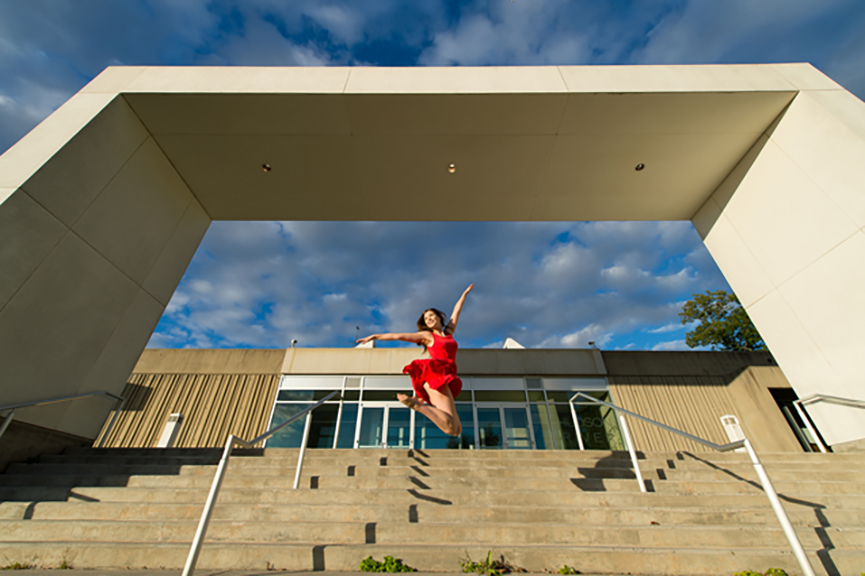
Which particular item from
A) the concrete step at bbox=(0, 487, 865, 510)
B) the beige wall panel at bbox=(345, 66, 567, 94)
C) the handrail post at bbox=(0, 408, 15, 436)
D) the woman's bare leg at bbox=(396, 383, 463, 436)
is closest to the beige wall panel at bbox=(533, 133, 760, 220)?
the beige wall panel at bbox=(345, 66, 567, 94)

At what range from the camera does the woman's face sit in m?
3.96

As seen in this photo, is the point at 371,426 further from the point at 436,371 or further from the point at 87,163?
the point at 87,163

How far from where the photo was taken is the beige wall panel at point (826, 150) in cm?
494

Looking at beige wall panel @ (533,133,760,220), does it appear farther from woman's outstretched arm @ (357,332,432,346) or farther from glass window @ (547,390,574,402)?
glass window @ (547,390,574,402)

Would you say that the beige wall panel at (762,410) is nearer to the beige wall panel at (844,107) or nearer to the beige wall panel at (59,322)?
the beige wall panel at (844,107)

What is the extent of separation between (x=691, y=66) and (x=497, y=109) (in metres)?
3.32

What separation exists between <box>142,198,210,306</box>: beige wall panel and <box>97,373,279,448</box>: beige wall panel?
7.30m

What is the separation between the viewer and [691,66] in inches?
235

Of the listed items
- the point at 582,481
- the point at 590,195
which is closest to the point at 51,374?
the point at 582,481

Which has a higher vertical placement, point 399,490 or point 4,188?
point 4,188

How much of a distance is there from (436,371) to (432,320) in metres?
0.57

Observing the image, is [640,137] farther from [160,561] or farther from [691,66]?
[160,561]

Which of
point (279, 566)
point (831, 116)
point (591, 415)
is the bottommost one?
point (279, 566)

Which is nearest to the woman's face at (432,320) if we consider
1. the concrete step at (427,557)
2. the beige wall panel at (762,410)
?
the concrete step at (427,557)
